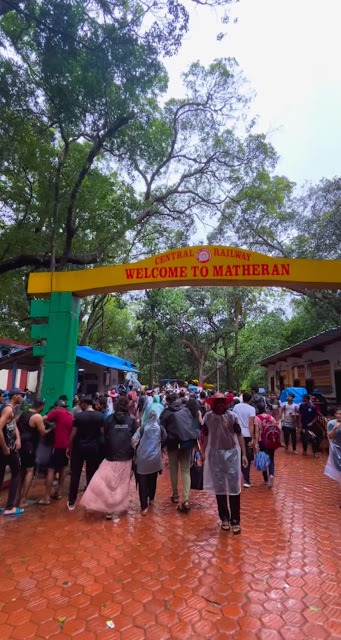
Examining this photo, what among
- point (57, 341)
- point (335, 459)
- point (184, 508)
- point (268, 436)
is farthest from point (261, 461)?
point (57, 341)

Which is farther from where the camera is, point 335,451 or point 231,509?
point 335,451

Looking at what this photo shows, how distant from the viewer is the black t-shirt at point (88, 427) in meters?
4.86

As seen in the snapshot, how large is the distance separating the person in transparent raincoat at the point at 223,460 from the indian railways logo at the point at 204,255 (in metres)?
3.40

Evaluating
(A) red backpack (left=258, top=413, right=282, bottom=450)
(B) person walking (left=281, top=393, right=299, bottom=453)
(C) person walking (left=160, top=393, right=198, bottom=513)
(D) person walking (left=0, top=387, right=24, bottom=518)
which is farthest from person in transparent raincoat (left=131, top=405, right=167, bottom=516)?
(B) person walking (left=281, top=393, right=299, bottom=453)

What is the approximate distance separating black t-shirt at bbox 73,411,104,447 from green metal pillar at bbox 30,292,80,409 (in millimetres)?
2388

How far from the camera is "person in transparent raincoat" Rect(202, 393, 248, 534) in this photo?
4102mm

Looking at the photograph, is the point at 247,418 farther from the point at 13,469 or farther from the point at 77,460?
the point at 13,469

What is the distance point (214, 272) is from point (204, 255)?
0.40 meters

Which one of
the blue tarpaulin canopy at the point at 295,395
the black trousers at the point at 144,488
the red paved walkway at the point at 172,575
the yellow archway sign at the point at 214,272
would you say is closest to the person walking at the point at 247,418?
the red paved walkway at the point at 172,575

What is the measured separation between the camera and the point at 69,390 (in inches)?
290

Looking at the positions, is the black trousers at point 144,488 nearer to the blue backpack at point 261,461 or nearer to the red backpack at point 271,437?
the blue backpack at point 261,461

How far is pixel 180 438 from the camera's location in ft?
15.7

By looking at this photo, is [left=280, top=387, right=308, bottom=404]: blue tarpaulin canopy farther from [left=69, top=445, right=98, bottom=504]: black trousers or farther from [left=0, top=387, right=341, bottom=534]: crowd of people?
[left=69, top=445, right=98, bottom=504]: black trousers

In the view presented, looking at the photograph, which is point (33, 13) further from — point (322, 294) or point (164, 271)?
point (322, 294)
